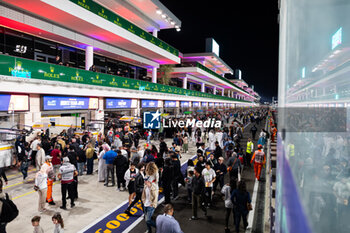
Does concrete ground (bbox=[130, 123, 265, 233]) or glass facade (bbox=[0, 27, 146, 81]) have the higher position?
glass facade (bbox=[0, 27, 146, 81])

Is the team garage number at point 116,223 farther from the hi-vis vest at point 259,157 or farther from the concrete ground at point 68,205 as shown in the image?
the hi-vis vest at point 259,157

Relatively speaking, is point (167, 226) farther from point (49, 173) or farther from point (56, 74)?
point (56, 74)

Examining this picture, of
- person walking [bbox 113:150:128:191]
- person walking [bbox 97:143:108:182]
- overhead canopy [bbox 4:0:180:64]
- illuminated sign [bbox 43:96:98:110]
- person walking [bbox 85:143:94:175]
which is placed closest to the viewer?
person walking [bbox 113:150:128:191]

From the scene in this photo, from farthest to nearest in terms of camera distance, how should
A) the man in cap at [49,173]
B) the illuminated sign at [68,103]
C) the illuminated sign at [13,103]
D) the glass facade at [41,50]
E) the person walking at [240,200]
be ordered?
the glass facade at [41,50]
the illuminated sign at [68,103]
the illuminated sign at [13,103]
the man in cap at [49,173]
the person walking at [240,200]

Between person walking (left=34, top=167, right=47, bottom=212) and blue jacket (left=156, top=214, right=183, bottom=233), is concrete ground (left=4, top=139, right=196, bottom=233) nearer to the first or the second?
person walking (left=34, top=167, right=47, bottom=212)

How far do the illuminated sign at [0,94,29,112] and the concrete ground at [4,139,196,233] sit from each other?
3.42 meters

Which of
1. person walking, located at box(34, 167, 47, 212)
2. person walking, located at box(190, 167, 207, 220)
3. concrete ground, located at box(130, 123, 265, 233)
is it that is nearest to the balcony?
person walking, located at box(34, 167, 47, 212)

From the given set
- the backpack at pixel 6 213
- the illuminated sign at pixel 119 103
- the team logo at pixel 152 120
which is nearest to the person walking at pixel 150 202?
the backpack at pixel 6 213

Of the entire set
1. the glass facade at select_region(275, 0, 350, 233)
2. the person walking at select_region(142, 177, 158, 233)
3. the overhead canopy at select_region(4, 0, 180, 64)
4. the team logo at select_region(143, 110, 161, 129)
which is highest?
the overhead canopy at select_region(4, 0, 180, 64)

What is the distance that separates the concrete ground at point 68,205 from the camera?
636 cm

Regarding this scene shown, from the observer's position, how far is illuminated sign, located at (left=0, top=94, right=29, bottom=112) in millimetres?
11039

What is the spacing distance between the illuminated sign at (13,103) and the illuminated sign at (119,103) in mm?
6900

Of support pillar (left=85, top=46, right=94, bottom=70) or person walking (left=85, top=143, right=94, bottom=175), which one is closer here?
person walking (left=85, top=143, right=94, bottom=175)

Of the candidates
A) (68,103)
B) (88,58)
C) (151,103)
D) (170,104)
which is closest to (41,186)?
(68,103)
